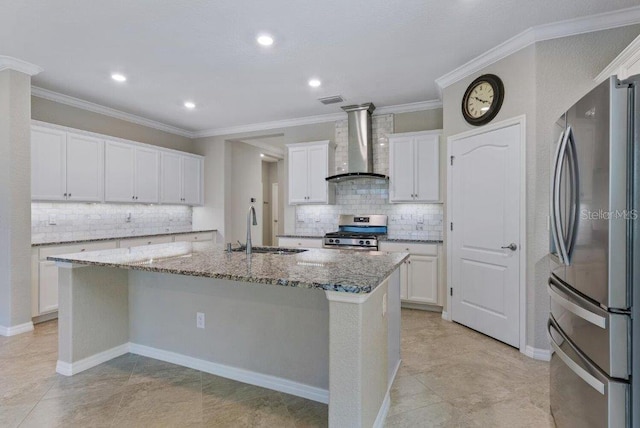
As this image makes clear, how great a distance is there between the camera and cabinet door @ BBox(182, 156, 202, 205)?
591cm

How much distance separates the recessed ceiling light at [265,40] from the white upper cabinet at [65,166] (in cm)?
285

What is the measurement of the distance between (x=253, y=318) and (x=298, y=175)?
3.15 metres

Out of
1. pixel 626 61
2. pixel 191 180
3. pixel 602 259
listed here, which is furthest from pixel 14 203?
pixel 626 61

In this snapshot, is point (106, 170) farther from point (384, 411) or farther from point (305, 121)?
point (384, 411)

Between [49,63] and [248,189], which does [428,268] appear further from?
[49,63]

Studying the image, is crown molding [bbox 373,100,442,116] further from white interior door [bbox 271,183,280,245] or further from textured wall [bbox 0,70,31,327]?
white interior door [bbox 271,183,280,245]

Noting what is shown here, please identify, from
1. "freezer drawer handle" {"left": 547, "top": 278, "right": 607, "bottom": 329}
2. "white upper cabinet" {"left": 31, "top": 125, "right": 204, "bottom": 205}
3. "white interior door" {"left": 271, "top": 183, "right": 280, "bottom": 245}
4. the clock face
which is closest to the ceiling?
the clock face

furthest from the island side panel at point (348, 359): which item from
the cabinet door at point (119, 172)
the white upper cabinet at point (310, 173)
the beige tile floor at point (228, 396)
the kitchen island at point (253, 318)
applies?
the cabinet door at point (119, 172)

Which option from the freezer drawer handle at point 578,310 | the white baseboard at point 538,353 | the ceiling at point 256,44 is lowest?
the white baseboard at point 538,353

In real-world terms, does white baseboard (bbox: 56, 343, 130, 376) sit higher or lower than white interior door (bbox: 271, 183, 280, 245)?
lower

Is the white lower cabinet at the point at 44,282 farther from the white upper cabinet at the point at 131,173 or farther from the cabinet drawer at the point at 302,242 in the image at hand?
the cabinet drawer at the point at 302,242

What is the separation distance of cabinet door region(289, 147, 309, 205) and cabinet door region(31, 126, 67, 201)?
293cm

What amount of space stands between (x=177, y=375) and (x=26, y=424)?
2.79ft

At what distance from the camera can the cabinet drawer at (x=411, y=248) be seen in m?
4.14
